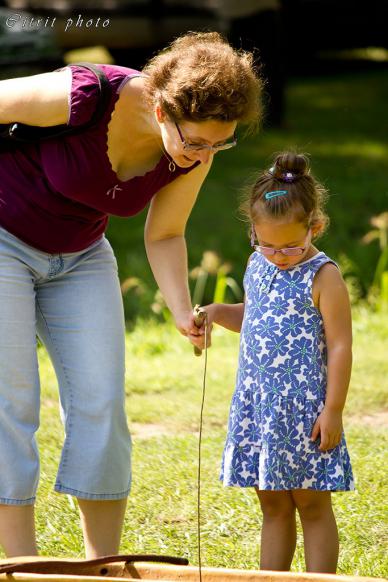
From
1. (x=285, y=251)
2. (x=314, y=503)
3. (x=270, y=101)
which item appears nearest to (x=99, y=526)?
(x=314, y=503)

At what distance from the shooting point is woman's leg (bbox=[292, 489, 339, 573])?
9.80 feet

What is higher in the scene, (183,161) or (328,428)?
(183,161)

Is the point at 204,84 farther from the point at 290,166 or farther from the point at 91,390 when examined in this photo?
the point at 91,390

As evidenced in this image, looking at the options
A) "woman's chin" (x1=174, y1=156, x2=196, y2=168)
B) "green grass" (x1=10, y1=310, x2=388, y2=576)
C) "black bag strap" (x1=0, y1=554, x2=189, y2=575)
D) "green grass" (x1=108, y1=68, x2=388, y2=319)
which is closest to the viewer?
"black bag strap" (x1=0, y1=554, x2=189, y2=575)

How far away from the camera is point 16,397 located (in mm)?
2963

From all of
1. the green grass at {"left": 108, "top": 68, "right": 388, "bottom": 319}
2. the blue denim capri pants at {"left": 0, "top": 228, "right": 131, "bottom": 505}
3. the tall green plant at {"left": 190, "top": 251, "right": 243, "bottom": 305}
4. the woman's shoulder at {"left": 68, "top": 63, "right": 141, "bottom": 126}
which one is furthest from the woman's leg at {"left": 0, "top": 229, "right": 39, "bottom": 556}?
the tall green plant at {"left": 190, "top": 251, "right": 243, "bottom": 305}

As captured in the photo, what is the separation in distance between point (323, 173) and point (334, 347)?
722 cm

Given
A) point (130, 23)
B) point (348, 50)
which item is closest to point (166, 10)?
point (130, 23)

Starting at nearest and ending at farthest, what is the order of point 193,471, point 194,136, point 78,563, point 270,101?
1. point 78,563
2. point 194,136
3. point 193,471
4. point 270,101

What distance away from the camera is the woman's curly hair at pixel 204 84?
274 centimetres

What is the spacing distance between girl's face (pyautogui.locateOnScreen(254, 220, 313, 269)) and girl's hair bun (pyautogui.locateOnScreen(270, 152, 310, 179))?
Result: 0.53 ft

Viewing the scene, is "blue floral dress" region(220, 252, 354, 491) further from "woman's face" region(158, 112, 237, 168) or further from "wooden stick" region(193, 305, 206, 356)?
"woman's face" region(158, 112, 237, 168)

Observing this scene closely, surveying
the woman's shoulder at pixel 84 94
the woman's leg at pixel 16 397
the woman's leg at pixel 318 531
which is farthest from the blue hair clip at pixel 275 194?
the woman's leg at pixel 318 531

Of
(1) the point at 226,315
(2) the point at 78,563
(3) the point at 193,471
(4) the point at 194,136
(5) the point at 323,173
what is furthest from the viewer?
(5) the point at 323,173
